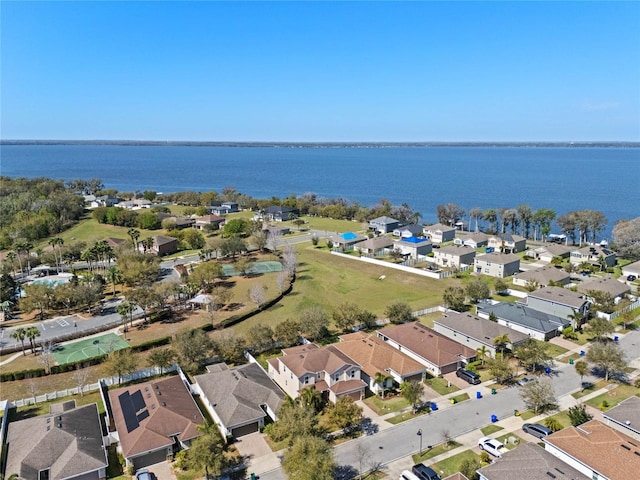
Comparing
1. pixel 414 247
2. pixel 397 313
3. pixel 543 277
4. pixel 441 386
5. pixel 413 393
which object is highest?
pixel 414 247

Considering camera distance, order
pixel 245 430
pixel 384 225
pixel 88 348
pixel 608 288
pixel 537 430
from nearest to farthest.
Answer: pixel 537 430
pixel 245 430
pixel 88 348
pixel 608 288
pixel 384 225

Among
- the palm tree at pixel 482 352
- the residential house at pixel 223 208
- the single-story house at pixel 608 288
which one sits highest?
the residential house at pixel 223 208

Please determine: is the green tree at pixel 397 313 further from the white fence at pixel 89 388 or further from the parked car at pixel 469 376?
the white fence at pixel 89 388

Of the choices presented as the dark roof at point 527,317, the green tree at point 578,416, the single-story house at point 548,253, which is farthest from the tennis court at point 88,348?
the single-story house at point 548,253

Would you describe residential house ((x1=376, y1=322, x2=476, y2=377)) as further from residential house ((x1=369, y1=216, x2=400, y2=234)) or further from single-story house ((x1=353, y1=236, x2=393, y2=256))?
residential house ((x1=369, y1=216, x2=400, y2=234))

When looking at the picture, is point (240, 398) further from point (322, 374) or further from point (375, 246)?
point (375, 246)

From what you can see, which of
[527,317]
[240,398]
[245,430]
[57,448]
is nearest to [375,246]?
[527,317]

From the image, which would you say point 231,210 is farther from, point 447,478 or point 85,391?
point 447,478
